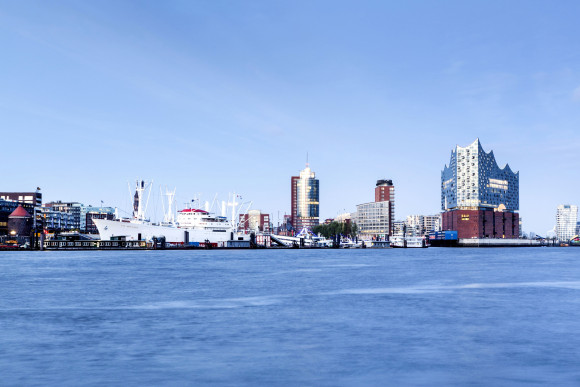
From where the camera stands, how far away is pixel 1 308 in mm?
40562

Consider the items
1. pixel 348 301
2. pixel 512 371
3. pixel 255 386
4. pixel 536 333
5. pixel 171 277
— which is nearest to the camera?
pixel 255 386

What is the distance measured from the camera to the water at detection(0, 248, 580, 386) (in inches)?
867

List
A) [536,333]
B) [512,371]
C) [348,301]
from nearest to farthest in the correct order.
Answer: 1. [512,371]
2. [536,333]
3. [348,301]

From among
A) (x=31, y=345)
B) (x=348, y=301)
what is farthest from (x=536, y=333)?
(x=31, y=345)

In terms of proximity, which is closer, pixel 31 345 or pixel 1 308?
pixel 31 345

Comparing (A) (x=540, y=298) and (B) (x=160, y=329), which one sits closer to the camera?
(B) (x=160, y=329)

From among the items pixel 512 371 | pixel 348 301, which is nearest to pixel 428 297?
pixel 348 301

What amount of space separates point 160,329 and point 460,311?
20524 mm

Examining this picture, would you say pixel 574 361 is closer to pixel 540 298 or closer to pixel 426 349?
pixel 426 349

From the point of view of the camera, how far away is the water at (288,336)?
2202 centimetres

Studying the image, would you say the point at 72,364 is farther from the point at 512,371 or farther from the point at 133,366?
the point at 512,371

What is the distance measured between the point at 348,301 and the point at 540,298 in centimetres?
1647

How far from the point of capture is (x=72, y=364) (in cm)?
2389

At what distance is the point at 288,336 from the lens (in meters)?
30.2
